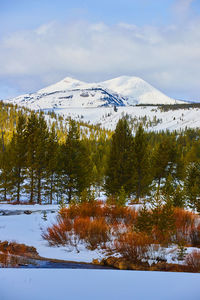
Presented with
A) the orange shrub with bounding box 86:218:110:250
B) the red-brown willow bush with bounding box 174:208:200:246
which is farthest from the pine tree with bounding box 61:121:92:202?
the orange shrub with bounding box 86:218:110:250

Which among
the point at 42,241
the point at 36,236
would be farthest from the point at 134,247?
the point at 36,236

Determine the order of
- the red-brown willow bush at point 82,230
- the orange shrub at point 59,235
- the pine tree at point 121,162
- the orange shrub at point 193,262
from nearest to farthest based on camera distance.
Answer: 1. the orange shrub at point 193,262
2. the red-brown willow bush at point 82,230
3. the orange shrub at point 59,235
4. the pine tree at point 121,162

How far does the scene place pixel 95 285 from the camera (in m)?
3.97

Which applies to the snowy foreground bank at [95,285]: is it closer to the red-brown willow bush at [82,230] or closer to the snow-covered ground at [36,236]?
the snow-covered ground at [36,236]

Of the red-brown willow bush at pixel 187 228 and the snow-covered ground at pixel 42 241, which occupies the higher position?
the red-brown willow bush at pixel 187 228

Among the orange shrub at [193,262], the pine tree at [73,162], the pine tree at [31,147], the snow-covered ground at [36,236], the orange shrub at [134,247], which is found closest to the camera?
the orange shrub at [193,262]

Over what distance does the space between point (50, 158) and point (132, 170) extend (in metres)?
10.4

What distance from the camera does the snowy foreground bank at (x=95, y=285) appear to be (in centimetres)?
360

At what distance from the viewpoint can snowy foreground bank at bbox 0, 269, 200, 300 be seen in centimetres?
360

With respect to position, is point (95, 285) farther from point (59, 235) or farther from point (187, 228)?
point (187, 228)

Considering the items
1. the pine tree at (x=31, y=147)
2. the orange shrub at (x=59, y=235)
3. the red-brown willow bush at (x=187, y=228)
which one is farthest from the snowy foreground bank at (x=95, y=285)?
the pine tree at (x=31, y=147)

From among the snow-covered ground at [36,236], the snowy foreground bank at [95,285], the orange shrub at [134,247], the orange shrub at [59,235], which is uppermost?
the snowy foreground bank at [95,285]

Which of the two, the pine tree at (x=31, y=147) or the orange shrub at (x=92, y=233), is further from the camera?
the pine tree at (x=31, y=147)

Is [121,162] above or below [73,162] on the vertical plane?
above
